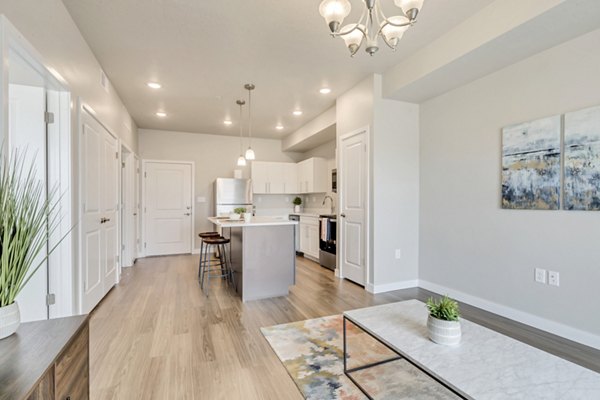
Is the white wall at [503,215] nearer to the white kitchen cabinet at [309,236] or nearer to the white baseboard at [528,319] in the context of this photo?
the white baseboard at [528,319]

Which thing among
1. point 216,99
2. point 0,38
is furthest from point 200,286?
point 0,38

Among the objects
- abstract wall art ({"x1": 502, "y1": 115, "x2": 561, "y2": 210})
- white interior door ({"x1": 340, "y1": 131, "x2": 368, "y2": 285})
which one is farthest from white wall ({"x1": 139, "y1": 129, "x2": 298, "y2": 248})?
abstract wall art ({"x1": 502, "y1": 115, "x2": 561, "y2": 210})

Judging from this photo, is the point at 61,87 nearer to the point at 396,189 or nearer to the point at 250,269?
the point at 250,269

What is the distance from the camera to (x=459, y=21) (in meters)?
2.51

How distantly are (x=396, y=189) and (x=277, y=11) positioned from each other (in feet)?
8.00

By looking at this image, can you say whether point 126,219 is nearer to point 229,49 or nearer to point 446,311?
point 229,49

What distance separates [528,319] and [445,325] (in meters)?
1.87

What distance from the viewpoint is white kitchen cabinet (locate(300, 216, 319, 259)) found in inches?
211

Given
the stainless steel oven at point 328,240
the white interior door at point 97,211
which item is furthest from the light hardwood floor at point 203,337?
the stainless steel oven at point 328,240

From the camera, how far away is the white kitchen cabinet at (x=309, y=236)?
17.6 ft

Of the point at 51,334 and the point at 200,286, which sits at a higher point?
the point at 51,334

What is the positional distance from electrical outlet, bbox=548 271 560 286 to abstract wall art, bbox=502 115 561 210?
0.56 meters

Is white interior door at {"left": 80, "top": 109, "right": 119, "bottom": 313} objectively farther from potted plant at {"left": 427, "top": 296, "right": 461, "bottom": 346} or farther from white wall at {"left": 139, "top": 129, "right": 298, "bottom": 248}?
potted plant at {"left": 427, "top": 296, "right": 461, "bottom": 346}

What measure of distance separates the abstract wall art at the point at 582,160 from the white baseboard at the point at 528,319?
1.00 meters
